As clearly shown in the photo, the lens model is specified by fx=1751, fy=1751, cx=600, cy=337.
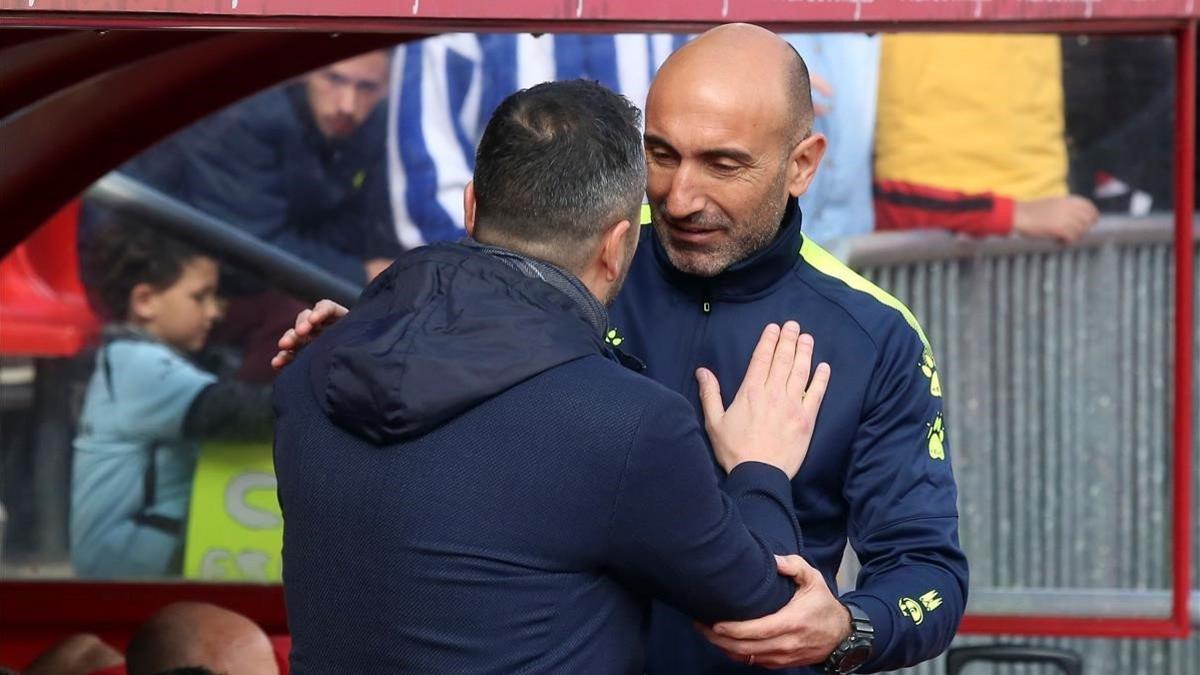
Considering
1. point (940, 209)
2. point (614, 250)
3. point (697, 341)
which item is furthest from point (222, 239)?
point (614, 250)

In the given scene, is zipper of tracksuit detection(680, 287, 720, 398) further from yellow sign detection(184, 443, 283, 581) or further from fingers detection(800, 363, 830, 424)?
yellow sign detection(184, 443, 283, 581)

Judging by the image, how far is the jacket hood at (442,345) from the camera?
2.04 meters

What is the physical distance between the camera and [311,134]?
5172 mm

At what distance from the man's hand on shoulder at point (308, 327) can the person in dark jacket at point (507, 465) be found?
40 cm

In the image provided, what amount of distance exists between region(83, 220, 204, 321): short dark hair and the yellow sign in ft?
1.68

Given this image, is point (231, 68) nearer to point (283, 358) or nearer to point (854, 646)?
point (283, 358)

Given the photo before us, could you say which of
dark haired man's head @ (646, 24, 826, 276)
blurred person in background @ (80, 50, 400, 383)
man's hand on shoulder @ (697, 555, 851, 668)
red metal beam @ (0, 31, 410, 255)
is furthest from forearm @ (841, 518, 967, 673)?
blurred person in background @ (80, 50, 400, 383)

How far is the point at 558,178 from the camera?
2.21 metres

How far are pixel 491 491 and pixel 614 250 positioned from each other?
0.39 metres

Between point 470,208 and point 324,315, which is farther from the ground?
point 470,208

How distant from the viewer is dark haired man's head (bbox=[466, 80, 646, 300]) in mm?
2213

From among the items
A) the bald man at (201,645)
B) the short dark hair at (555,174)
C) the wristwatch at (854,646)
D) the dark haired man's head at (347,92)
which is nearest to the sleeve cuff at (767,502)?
the wristwatch at (854,646)

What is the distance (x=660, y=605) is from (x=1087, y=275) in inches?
115

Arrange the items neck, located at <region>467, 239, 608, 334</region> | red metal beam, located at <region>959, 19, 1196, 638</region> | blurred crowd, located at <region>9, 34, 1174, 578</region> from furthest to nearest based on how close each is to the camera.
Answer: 1. blurred crowd, located at <region>9, 34, 1174, 578</region>
2. red metal beam, located at <region>959, 19, 1196, 638</region>
3. neck, located at <region>467, 239, 608, 334</region>
